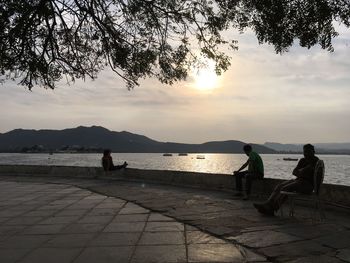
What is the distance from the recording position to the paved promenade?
5711 mm

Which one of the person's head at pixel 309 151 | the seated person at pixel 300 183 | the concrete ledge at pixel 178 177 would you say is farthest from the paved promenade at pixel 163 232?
the person's head at pixel 309 151

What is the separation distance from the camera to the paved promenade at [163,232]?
18.7ft

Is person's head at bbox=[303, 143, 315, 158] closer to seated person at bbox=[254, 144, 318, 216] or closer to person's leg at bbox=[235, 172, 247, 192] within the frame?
seated person at bbox=[254, 144, 318, 216]

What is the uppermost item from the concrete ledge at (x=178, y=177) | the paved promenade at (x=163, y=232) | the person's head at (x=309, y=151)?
the person's head at (x=309, y=151)

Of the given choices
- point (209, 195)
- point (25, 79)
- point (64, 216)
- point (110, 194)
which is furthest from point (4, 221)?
point (209, 195)

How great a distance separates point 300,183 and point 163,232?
2456 millimetres

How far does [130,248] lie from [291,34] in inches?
179

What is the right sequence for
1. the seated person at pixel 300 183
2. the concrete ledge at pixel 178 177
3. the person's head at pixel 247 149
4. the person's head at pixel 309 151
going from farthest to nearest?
the person's head at pixel 247 149
the concrete ledge at pixel 178 177
the person's head at pixel 309 151
the seated person at pixel 300 183

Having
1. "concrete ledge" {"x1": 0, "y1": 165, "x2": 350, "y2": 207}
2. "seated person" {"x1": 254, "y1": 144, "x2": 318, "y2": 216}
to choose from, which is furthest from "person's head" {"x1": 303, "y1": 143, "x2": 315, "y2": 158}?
"concrete ledge" {"x1": 0, "y1": 165, "x2": 350, "y2": 207}

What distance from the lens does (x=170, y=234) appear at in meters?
6.98

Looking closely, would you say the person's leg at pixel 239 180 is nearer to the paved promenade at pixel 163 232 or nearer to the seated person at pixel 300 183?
the paved promenade at pixel 163 232

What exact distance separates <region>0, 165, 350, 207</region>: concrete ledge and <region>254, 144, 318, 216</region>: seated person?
0.97m

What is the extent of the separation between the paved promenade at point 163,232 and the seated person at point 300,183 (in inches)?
9.9

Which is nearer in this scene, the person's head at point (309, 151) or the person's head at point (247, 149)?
the person's head at point (309, 151)
